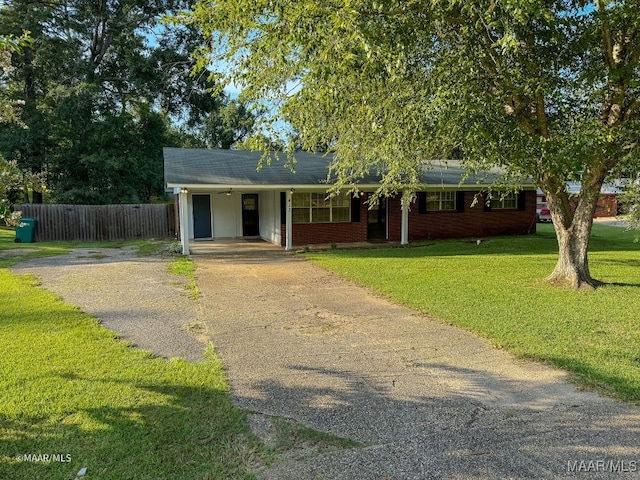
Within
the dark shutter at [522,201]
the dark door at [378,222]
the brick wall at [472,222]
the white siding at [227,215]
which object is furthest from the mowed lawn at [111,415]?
the dark shutter at [522,201]

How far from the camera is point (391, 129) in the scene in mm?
7449

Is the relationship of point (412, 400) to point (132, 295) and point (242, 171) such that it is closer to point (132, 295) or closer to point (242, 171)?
point (132, 295)

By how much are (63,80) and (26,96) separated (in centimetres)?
235

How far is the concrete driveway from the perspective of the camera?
2982 mm

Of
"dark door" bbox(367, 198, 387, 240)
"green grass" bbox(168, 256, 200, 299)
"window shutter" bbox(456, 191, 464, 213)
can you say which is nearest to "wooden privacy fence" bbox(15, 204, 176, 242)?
"green grass" bbox(168, 256, 200, 299)

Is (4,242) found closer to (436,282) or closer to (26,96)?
(26,96)

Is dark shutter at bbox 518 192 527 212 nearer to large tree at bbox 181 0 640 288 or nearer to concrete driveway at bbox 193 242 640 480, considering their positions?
large tree at bbox 181 0 640 288

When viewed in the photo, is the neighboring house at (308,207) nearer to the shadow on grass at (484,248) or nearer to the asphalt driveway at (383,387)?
the shadow on grass at (484,248)

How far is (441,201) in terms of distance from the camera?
57.4 feet

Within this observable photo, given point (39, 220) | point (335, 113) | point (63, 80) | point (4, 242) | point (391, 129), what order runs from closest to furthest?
point (391, 129), point (335, 113), point (4, 242), point (39, 220), point (63, 80)

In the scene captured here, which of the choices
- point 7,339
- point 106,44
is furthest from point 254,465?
point 106,44

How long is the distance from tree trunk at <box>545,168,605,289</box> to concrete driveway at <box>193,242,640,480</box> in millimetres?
3917

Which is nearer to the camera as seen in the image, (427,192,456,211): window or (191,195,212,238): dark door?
(427,192,456,211): window

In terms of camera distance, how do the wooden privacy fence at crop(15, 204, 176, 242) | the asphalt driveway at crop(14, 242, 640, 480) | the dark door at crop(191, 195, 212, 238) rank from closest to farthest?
the asphalt driveway at crop(14, 242, 640, 480), the dark door at crop(191, 195, 212, 238), the wooden privacy fence at crop(15, 204, 176, 242)
